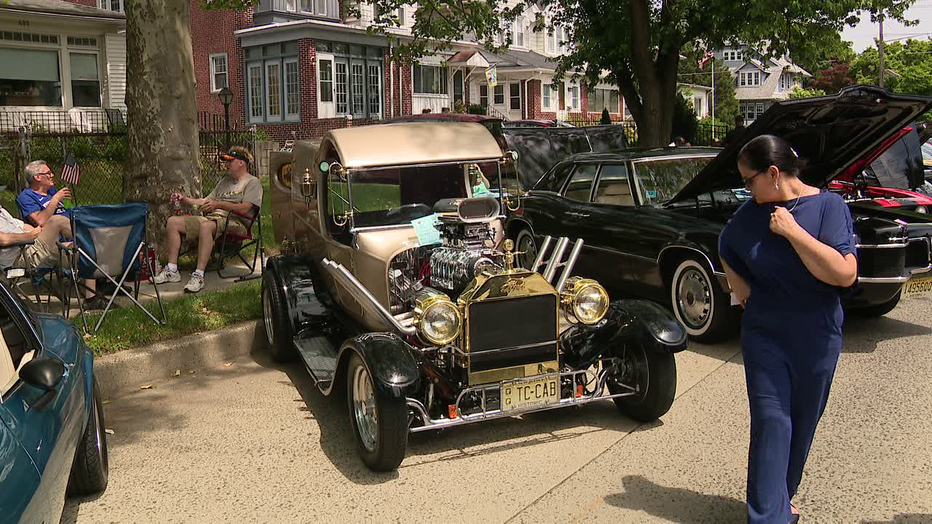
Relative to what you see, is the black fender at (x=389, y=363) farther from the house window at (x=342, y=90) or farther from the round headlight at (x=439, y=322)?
the house window at (x=342, y=90)

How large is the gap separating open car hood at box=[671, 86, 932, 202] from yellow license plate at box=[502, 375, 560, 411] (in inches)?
125

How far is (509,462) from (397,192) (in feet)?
8.15

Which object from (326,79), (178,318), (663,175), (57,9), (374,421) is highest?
(57,9)

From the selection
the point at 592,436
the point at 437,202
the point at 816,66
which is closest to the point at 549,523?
the point at 592,436

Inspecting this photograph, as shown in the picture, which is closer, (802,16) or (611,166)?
(611,166)

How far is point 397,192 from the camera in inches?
258

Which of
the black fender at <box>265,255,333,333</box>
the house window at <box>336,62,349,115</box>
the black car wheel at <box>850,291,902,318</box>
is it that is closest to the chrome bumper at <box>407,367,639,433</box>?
the black fender at <box>265,255,333,333</box>

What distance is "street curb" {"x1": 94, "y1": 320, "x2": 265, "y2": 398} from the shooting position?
6520mm

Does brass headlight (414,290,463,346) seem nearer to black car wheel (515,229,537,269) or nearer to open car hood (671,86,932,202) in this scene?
open car hood (671,86,932,202)

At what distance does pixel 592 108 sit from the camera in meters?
49.0

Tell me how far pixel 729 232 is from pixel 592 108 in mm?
46383

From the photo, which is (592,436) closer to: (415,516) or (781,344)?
(415,516)

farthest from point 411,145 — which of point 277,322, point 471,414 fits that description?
point 471,414

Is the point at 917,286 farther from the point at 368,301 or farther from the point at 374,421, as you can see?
the point at 374,421
